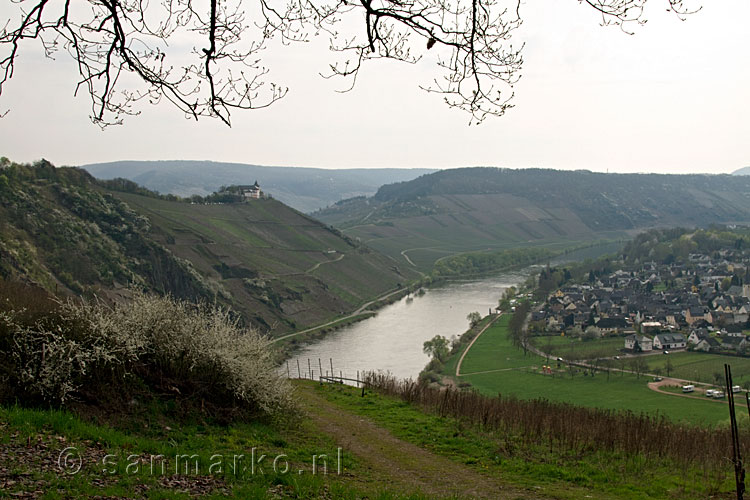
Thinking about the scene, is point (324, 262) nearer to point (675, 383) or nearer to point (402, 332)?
point (402, 332)

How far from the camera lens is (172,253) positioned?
50.6 meters

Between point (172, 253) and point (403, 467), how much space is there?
44691 mm

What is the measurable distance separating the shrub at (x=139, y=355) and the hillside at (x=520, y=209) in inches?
3094

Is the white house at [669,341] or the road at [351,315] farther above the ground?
the road at [351,315]

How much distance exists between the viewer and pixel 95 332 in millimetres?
8969

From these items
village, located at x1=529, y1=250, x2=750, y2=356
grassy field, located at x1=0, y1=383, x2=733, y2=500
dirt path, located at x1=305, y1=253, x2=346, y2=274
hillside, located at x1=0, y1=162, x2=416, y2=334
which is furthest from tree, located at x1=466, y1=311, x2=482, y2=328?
grassy field, located at x1=0, y1=383, x2=733, y2=500

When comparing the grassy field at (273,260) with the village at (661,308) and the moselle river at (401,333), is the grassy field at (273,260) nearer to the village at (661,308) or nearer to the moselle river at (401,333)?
the moselle river at (401,333)

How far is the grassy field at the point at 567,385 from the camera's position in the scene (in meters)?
29.5

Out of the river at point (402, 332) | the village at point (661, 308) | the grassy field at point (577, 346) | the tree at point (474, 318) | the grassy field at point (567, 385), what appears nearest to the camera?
the grassy field at point (567, 385)

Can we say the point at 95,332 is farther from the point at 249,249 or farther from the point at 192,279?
the point at 249,249

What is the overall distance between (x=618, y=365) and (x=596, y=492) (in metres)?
33.2

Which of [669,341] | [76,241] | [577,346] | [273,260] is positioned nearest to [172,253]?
[76,241]

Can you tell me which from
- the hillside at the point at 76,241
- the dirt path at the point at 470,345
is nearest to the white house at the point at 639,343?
the dirt path at the point at 470,345

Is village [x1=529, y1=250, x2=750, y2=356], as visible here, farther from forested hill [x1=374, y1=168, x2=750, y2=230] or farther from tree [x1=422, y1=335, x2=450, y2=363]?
forested hill [x1=374, y1=168, x2=750, y2=230]
